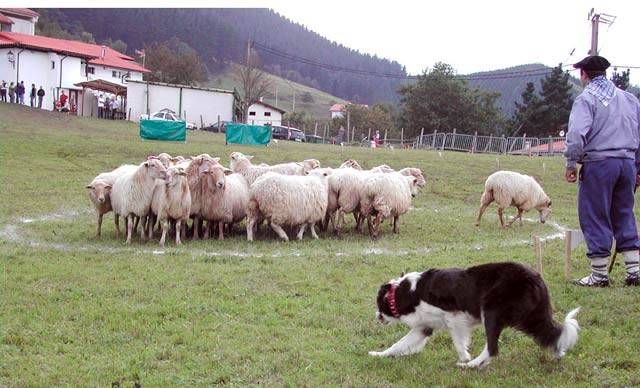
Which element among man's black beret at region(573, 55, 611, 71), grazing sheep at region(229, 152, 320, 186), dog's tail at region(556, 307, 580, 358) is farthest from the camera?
grazing sheep at region(229, 152, 320, 186)

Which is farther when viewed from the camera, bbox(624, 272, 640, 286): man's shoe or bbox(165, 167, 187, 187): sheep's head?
bbox(165, 167, 187, 187): sheep's head

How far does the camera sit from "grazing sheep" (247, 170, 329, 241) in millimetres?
12727

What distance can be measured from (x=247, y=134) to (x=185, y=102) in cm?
2304

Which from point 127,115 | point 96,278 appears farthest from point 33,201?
point 127,115

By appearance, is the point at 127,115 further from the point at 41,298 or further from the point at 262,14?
the point at 262,14

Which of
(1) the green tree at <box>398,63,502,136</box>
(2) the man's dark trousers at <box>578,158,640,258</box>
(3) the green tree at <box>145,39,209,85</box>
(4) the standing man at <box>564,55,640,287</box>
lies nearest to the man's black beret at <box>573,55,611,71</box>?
(4) the standing man at <box>564,55,640,287</box>

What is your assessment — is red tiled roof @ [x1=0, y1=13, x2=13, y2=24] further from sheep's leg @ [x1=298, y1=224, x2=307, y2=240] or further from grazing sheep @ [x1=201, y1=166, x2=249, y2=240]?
sheep's leg @ [x1=298, y1=224, x2=307, y2=240]

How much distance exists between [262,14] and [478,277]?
568 ft

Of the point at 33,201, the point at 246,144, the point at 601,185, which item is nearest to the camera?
the point at 601,185

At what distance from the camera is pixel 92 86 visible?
54375 millimetres

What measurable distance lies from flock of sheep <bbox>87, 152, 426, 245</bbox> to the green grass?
353ft

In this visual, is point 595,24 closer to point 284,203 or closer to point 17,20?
point 284,203

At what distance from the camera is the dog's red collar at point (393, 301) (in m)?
5.86

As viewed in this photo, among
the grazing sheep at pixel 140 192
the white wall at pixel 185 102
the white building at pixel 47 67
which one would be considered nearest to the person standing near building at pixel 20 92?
the white building at pixel 47 67
